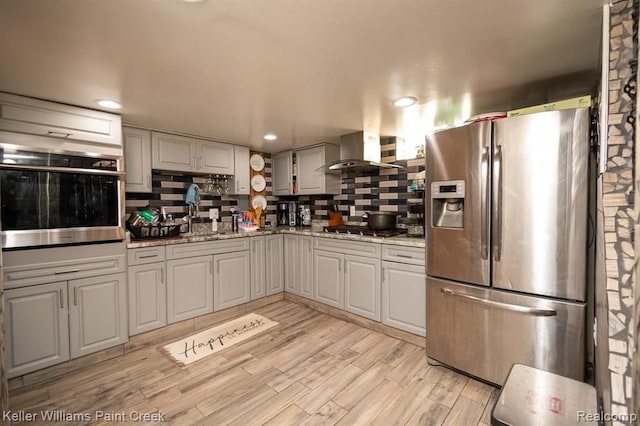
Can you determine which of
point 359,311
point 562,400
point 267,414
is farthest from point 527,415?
point 359,311

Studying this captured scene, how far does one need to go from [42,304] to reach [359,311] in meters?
2.56

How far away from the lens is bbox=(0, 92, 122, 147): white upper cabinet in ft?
6.44

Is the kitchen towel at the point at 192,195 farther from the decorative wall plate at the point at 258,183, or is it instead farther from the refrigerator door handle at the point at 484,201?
the refrigerator door handle at the point at 484,201

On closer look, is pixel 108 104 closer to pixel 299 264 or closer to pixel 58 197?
pixel 58 197

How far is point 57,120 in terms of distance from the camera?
2.13m

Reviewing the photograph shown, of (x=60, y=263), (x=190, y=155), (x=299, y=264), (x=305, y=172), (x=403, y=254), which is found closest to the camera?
(x=60, y=263)

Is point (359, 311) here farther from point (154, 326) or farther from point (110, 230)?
point (110, 230)

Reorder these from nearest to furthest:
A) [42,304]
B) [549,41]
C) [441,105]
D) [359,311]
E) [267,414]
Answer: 1. [549,41]
2. [267,414]
3. [42,304]
4. [441,105]
5. [359,311]

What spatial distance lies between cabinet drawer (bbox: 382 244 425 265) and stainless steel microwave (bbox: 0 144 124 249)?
2.29 metres

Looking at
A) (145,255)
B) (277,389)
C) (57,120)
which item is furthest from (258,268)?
(57,120)

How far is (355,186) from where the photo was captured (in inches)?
146

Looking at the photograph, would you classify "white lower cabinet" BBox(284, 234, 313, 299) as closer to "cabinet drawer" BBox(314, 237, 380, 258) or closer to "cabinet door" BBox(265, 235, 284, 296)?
"cabinet door" BBox(265, 235, 284, 296)

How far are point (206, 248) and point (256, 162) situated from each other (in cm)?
158

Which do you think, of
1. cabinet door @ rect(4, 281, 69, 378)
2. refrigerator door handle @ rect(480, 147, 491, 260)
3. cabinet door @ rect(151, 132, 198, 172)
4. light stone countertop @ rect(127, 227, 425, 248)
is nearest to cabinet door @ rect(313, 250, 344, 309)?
light stone countertop @ rect(127, 227, 425, 248)
